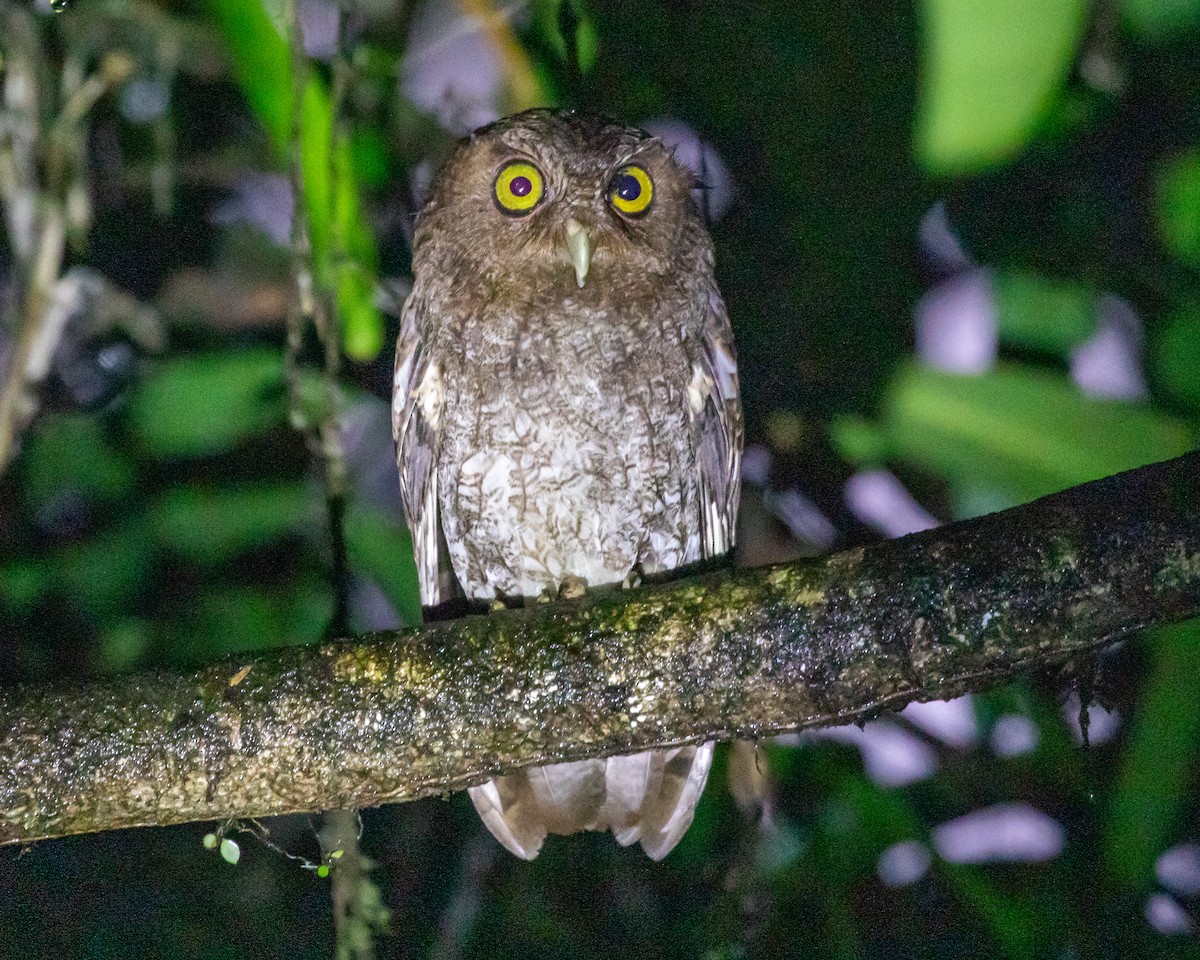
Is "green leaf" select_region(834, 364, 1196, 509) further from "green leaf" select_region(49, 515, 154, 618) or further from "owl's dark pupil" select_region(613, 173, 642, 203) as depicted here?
"green leaf" select_region(49, 515, 154, 618)

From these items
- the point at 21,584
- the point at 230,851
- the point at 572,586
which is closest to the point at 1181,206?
the point at 572,586

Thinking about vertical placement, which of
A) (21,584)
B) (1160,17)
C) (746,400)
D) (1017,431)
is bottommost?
(21,584)

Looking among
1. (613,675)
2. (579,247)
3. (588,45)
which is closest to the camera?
(613,675)

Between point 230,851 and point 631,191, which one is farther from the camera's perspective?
point 631,191

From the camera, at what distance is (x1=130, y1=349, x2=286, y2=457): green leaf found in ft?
8.48

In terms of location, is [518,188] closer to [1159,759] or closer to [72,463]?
[72,463]

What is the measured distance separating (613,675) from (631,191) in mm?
1151

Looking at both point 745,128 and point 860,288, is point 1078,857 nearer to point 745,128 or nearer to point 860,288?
point 860,288

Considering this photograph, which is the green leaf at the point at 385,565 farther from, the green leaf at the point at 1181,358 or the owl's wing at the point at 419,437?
the green leaf at the point at 1181,358

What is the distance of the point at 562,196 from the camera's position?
6.49ft

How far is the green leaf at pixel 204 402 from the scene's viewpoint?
8.48 ft

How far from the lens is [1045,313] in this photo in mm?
2344

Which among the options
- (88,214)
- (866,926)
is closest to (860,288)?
(866,926)

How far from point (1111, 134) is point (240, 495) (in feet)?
8.46
